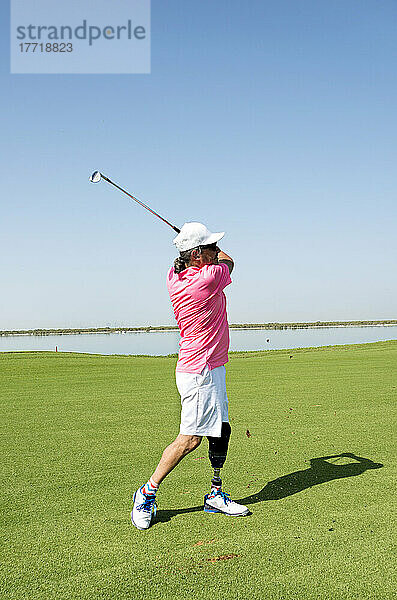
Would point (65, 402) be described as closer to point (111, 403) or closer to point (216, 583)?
point (111, 403)

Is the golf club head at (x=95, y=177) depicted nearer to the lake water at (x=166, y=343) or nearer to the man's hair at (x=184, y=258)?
the man's hair at (x=184, y=258)

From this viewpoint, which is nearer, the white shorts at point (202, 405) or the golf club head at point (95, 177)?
the white shorts at point (202, 405)

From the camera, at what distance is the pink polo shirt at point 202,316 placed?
165 inches

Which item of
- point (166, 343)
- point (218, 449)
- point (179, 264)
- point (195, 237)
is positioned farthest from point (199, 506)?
point (166, 343)

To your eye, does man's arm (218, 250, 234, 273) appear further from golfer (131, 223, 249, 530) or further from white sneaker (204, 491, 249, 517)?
white sneaker (204, 491, 249, 517)

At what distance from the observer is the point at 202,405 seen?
4.17 m

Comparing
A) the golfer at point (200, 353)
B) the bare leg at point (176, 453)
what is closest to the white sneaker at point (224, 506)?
the golfer at point (200, 353)

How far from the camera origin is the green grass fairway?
307 centimetres

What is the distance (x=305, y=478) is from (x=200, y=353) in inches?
64.8

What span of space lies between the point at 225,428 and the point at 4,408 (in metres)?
5.73

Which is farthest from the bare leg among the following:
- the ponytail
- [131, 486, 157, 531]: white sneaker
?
the ponytail

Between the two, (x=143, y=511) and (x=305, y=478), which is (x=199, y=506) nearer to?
(x=143, y=511)

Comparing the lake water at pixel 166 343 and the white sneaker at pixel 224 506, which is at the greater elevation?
the white sneaker at pixel 224 506

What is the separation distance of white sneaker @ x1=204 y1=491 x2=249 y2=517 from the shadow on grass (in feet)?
0.42
